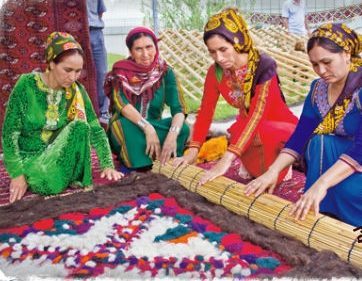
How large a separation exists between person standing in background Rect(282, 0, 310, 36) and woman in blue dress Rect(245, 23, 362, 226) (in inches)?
146

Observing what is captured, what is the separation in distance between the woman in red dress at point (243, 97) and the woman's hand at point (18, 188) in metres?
0.59

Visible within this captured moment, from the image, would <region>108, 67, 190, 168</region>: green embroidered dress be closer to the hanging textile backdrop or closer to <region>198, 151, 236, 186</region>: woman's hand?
<region>198, 151, 236, 186</region>: woman's hand

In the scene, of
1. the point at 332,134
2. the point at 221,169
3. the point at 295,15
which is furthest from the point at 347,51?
the point at 295,15

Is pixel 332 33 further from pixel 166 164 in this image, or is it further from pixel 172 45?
pixel 172 45

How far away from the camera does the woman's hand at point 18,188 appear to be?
1.92 m

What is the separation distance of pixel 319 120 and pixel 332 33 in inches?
12.1

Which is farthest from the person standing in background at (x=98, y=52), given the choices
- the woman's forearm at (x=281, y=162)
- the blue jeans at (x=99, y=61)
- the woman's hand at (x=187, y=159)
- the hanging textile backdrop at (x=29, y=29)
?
the woman's forearm at (x=281, y=162)

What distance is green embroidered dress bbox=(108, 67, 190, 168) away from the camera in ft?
7.66

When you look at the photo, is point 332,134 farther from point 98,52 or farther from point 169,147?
point 98,52

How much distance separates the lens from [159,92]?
95.4 inches

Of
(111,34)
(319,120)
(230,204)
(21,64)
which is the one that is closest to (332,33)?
(319,120)

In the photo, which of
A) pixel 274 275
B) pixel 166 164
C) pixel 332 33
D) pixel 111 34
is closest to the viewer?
pixel 274 275

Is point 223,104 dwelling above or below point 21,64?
below

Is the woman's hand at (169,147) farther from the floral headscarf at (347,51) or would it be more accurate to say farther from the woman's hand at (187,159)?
the floral headscarf at (347,51)
